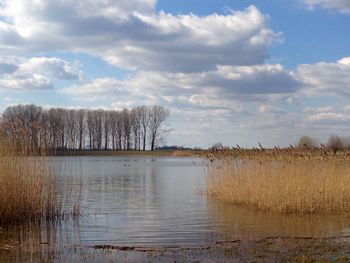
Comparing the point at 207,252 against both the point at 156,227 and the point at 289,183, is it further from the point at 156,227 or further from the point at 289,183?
the point at 289,183

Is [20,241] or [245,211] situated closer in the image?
[20,241]

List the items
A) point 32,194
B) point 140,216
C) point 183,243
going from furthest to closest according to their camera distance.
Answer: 1. point 140,216
2. point 32,194
3. point 183,243

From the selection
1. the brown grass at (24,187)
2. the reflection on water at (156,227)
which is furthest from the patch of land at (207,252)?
the brown grass at (24,187)

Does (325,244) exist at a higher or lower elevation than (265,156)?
lower

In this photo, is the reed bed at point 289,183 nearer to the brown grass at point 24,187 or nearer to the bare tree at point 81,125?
the brown grass at point 24,187

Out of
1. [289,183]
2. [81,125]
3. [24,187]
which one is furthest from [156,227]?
[81,125]

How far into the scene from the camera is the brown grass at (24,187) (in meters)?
12.2

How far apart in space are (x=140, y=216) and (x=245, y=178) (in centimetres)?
437

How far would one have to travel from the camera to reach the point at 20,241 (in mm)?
10445

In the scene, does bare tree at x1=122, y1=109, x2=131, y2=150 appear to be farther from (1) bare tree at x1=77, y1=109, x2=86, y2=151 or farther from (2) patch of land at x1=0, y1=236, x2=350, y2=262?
(2) patch of land at x1=0, y1=236, x2=350, y2=262

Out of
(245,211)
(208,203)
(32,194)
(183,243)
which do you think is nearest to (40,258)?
(183,243)

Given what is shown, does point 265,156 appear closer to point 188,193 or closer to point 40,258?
point 188,193

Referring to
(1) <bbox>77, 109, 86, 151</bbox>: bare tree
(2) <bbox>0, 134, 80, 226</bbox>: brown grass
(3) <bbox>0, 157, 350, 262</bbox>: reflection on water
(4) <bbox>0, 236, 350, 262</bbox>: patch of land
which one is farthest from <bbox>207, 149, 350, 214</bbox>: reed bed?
(1) <bbox>77, 109, 86, 151</bbox>: bare tree

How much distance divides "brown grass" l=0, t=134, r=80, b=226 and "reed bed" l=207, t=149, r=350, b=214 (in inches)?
256
